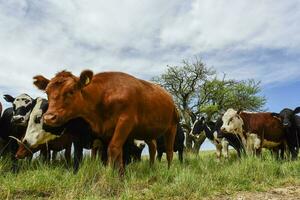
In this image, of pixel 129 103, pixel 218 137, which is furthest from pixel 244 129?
pixel 129 103

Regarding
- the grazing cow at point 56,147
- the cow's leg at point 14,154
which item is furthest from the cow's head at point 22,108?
the grazing cow at point 56,147

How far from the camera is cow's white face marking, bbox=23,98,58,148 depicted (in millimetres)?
10250

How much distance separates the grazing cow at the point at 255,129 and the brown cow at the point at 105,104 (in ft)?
21.9

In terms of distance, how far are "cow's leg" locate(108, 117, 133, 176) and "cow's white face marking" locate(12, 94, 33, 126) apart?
332 cm

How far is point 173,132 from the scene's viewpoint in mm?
12031

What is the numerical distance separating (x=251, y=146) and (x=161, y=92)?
18.8 feet

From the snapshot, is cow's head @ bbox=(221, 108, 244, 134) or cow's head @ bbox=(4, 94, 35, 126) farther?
cow's head @ bbox=(221, 108, 244, 134)

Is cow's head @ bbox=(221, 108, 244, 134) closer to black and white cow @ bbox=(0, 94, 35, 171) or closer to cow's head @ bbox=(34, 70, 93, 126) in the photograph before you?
black and white cow @ bbox=(0, 94, 35, 171)

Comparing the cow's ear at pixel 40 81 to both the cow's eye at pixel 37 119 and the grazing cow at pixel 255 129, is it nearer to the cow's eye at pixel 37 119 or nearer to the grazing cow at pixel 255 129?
the cow's eye at pixel 37 119

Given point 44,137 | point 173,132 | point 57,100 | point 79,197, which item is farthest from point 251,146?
point 79,197

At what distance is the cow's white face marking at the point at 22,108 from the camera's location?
1106 centimetres

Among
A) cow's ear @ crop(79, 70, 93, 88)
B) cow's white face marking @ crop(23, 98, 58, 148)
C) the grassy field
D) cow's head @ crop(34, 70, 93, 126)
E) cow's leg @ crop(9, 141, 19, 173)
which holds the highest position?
cow's ear @ crop(79, 70, 93, 88)

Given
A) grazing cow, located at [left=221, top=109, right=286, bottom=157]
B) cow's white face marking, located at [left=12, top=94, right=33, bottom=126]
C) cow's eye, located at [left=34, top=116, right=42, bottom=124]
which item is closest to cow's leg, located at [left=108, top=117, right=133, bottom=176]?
cow's eye, located at [left=34, top=116, right=42, bottom=124]

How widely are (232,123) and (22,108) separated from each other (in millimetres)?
7679
